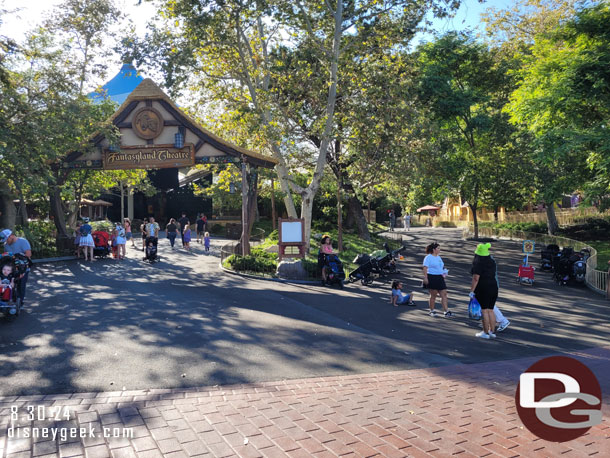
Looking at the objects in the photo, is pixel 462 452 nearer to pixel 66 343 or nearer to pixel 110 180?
pixel 66 343

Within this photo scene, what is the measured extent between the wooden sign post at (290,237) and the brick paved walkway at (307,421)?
1092 centimetres

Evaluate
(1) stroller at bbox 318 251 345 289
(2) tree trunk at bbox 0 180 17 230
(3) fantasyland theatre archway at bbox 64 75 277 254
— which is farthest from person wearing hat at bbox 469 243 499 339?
(2) tree trunk at bbox 0 180 17 230

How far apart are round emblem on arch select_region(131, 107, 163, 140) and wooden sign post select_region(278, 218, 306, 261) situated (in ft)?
20.4

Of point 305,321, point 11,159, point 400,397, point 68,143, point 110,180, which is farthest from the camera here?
point 110,180

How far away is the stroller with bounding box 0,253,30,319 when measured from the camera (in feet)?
27.2

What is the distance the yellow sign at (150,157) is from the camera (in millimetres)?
18156

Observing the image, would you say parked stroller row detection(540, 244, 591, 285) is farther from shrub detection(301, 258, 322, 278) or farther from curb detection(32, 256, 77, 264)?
curb detection(32, 256, 77, 264)

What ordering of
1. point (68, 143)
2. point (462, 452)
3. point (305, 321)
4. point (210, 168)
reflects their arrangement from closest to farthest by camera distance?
1. point (462, 452)
2. point (305, 321)
3. point (68, 143)
4. point (210, 168)

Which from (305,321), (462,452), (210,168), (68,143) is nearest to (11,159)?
(68,143)

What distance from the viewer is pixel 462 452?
4.13m

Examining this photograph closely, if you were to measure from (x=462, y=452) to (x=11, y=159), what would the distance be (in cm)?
1543

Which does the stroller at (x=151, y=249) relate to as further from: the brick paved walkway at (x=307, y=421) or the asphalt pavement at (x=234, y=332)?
the brick paved walkway at (x=307, y=421)

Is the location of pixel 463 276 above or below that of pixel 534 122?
below

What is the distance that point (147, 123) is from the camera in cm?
1830
